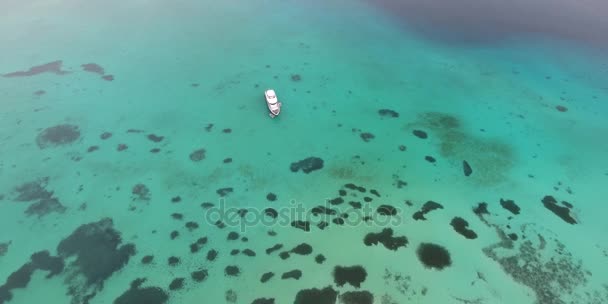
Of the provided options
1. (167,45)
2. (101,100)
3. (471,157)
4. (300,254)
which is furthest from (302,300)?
(167,45)

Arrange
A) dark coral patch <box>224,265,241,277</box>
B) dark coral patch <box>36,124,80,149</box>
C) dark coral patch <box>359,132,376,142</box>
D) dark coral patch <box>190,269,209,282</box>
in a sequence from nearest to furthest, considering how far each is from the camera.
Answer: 1. dark coral patch <box>190,269,209,282</box>
2. dark coral patch <box>224,265,241,277</box>
3. dark coral patch <box>36,124,80,149</box>
4. dark coral patch <box>359,132,376,142</box>

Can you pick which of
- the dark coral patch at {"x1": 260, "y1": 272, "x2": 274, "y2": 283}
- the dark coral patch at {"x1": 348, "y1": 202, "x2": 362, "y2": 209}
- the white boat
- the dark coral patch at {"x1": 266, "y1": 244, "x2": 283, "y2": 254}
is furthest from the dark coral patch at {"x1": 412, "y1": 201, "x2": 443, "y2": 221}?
the white boat

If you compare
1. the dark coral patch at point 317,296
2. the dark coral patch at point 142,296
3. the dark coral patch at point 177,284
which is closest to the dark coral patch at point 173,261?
the dark coral patch at point 177,284

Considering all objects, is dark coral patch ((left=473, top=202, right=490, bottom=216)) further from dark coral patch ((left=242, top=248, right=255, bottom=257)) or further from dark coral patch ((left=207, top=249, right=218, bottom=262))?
dark coral patch ((left=207, top=249, right=218, bottom=262))

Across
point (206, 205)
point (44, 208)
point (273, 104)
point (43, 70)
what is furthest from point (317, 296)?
point (43, 70)

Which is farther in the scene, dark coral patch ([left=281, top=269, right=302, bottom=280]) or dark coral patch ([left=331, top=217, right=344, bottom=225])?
dark coral patch ([left=331, top=217, right=344, bottom=225])

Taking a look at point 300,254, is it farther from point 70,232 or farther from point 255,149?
point 70,232

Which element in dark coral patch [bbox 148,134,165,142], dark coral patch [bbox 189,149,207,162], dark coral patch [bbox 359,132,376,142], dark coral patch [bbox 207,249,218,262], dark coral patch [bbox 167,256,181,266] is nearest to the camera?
dark coral patch [bbox 167,256,181,266]
